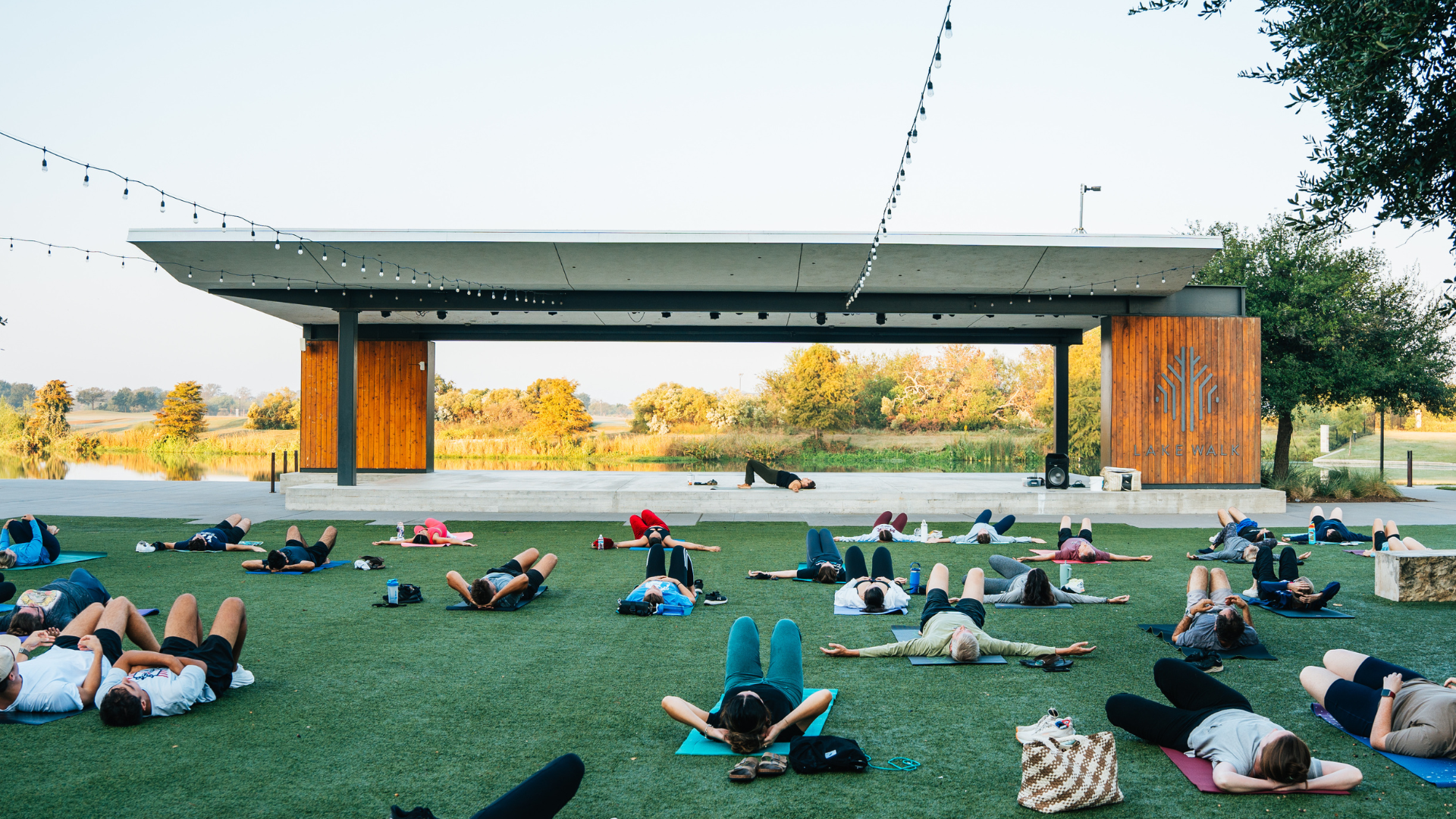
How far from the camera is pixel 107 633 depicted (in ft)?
14.5

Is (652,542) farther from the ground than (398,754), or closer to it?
farther from the ground

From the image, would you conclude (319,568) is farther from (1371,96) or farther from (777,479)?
(1371,96)

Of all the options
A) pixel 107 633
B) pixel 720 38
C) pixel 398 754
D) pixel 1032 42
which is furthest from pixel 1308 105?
pixel 720 38

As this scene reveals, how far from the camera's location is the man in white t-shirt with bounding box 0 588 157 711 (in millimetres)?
4016

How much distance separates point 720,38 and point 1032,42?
729 cm

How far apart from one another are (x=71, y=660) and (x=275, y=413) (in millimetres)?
32746

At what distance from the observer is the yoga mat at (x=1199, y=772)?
310cm

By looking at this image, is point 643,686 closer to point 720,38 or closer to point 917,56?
point 917,56

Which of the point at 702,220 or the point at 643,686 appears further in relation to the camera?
the point at 702,220

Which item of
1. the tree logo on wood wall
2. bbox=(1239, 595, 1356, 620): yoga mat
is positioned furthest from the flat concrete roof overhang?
bbox=(1239, 595, 1356, 620): yoga mat

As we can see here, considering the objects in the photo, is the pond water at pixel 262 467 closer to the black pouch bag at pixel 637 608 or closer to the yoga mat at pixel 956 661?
the black pouch bag at pixel 637 608

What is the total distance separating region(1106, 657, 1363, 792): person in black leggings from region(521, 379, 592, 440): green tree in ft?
84.5

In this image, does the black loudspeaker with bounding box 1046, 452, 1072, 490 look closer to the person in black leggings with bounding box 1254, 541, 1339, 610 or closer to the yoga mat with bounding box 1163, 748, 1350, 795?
the person in black leggings with bounding box 1254, 541, 1339, 610

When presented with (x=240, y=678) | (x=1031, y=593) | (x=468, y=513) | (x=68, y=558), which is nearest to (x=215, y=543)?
(x=68, y=558)
